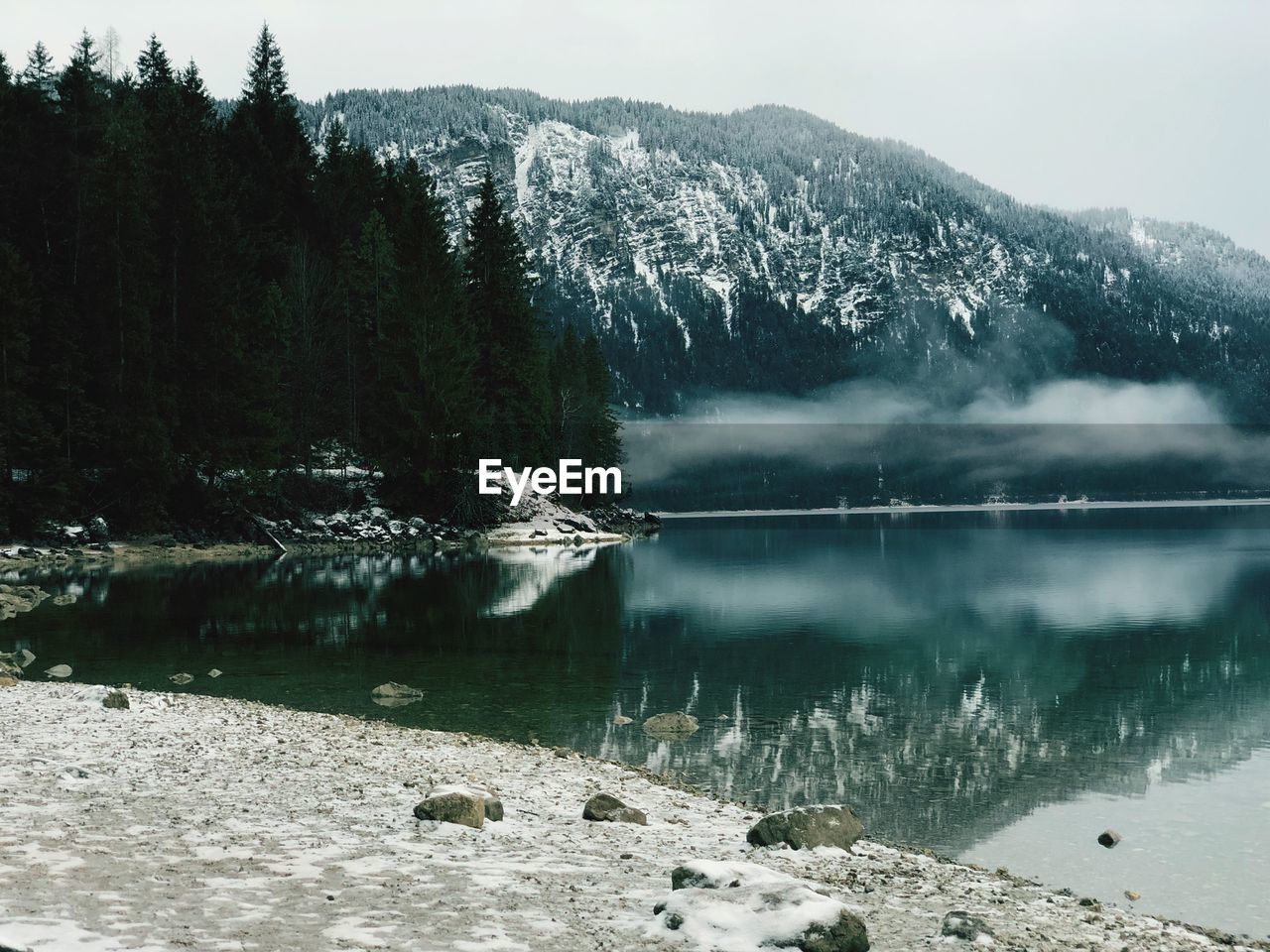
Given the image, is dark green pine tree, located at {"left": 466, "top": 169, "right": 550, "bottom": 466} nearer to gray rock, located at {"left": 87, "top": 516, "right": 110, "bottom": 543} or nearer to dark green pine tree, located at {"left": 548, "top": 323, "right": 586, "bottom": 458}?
dark green pine tree, located at {"left": 548, "top": 323, "right": 586, "bottom": 458}

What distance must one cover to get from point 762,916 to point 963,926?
1994 millimetres

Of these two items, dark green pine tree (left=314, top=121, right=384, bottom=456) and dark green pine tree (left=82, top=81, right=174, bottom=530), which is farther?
dark green pine tree (left=314, top=121, right=384, bottom=456)

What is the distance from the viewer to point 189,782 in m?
13.7

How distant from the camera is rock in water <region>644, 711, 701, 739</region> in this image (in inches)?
813

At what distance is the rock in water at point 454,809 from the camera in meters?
12.2

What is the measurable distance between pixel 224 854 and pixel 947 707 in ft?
58.8

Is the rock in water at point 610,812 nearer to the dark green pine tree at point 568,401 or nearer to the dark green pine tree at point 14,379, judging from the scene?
the dark green pine tree at point 14,379

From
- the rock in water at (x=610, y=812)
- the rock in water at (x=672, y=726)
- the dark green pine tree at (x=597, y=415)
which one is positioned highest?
the dark green pine tree at (x=597, y=415)

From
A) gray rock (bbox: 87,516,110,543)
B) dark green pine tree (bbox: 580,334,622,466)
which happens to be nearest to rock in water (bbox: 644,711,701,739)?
gray rock (bbox: 87,516,110,543)

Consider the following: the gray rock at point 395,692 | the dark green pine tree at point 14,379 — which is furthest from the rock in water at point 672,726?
the dark green pine tree at point 14,379

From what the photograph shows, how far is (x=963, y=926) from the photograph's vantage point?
30.4ft

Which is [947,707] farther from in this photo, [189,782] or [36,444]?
[36,444]

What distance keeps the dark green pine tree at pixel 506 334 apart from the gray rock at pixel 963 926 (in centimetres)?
7559

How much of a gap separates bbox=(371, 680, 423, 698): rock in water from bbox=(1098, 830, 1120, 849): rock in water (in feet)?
49.8
